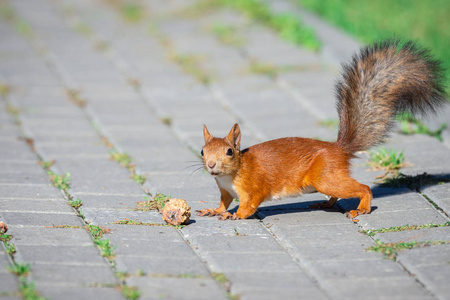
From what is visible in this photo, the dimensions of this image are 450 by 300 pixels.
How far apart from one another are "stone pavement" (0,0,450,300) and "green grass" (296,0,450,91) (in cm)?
40

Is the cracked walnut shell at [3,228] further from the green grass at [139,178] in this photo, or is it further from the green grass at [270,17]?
the green grass at [270,17]

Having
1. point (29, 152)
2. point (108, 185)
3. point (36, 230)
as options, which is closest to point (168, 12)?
point (29, 152)

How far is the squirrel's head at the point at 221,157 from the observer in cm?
426

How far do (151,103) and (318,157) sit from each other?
10.6 ft

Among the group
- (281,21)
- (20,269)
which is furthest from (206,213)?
(281,21)

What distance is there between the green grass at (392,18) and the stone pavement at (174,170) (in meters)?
0.40

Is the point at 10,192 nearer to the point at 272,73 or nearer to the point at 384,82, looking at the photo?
the point at 384,82

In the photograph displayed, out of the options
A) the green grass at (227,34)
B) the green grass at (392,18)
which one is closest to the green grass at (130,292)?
the green grass at (392,18)

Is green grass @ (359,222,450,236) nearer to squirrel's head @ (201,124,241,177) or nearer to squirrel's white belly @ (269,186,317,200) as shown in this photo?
squirrel's white belly @ (269,186,317,200)

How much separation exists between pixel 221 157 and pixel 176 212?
1.50 feet

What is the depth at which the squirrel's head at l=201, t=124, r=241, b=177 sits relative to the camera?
168 inches

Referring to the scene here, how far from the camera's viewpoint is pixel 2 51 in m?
9.09

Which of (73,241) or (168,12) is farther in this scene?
(168,12)

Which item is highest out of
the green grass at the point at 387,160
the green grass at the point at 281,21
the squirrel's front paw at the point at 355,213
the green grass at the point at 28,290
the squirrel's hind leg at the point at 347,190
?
the green grass at the point at 281,21
